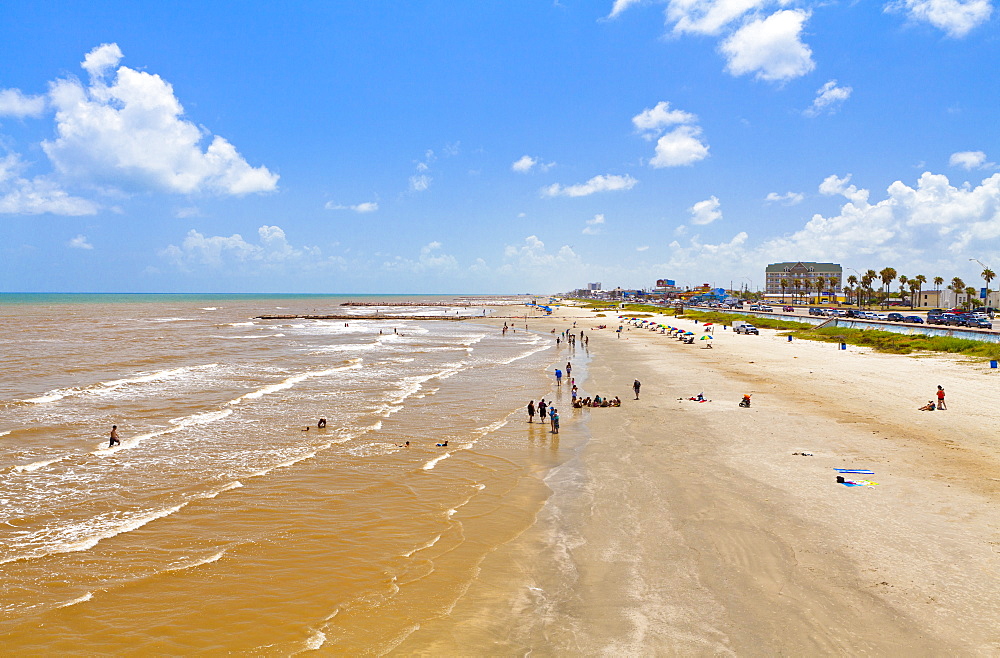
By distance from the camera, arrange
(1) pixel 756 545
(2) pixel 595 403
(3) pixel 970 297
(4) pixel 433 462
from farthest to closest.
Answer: (3) pixel 970 297, (2) pixel 595 403, (4) pixel 433 462, (1) pixel 756 545

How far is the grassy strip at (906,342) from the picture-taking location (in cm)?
4169

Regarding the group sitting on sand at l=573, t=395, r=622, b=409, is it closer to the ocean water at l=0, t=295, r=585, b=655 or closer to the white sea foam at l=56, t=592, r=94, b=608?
the ocean water at l=0, t=295, r=585, b=655

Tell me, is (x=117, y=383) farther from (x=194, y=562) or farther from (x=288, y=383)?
(x=194, y=562)

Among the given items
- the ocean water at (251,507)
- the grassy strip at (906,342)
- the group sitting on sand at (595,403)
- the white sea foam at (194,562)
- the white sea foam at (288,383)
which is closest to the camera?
the ocean water at (251,507)

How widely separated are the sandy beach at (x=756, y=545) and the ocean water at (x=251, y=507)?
137 cm

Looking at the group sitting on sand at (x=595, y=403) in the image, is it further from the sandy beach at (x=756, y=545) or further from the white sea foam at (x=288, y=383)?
the white sea foam at (x=288, y=383)

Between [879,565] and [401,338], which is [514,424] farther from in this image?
[401,338]

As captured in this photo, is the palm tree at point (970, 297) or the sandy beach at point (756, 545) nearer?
the sandy beach at point (756, 545)

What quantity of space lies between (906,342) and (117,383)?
6311 centimetres

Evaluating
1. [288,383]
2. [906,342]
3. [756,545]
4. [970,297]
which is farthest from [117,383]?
[970,297]

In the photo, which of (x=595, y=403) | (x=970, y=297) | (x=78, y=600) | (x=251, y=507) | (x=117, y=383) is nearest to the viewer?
(x=78, y=600)

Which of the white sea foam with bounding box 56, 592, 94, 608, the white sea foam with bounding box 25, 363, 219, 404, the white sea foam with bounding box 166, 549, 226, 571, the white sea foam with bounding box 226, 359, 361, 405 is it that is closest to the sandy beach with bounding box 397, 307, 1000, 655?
the white sea foam with bounding box 166, 549, 226, 571

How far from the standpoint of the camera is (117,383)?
117 ft

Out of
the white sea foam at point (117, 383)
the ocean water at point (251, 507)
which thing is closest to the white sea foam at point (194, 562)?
the ocean water at point (251, 507)
